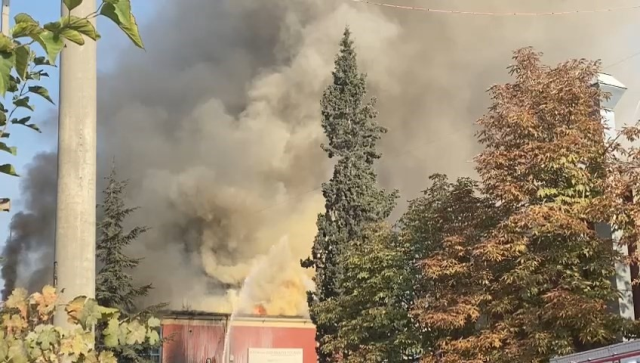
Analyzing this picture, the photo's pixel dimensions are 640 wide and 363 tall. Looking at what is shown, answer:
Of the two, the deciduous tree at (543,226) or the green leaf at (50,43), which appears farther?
the deciduous tree at (543,226)

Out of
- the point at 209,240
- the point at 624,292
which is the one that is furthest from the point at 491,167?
the point at 209,240

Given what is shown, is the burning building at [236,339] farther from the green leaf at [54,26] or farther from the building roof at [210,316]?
the green leaf at [54,26]

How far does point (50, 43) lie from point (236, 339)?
35.6m

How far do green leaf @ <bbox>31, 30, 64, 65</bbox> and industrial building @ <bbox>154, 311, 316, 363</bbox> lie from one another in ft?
103

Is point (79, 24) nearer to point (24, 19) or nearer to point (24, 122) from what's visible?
point (24, 19)

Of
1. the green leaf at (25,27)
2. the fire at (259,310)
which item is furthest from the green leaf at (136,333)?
the fire at (259,310)

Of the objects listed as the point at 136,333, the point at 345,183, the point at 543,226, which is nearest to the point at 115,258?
the point at 345,183

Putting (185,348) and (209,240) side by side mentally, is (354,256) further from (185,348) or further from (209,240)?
(209,240)

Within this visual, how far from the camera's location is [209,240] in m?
46.2

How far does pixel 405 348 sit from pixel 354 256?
2892mm

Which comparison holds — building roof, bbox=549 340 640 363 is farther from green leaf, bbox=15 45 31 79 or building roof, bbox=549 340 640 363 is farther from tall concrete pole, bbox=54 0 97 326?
green leaf, bbox=15 45 31 79

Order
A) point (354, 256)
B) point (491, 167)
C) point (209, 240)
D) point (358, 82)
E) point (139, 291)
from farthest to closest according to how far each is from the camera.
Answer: point (209, 240) → point (358, 82) → point (139, 291) → point (354, 256) → point (491, 167)

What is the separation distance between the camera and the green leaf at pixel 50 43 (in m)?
1.86

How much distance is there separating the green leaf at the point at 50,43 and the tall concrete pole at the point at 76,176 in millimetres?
870
